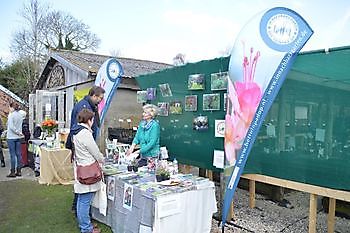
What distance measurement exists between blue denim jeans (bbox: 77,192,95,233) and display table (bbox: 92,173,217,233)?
22 centimetres

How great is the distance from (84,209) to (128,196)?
1.95 ft

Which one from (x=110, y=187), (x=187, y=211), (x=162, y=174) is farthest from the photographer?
(x=110, y=187)

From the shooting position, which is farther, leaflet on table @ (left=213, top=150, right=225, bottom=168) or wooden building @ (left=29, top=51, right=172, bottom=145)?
wooden building @ (left=29, top=51, right=172, bottom=145)

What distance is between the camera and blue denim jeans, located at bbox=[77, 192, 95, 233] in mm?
3204

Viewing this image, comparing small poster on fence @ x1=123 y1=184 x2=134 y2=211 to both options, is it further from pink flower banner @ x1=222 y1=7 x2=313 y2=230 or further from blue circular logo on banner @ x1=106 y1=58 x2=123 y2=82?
blue circular logo on banner @ x1=106 y1=58 x2=123 y2=82

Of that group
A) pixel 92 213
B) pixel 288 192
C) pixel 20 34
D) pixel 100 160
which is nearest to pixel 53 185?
pixel 92 213

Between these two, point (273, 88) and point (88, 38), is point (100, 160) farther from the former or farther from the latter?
point (88, 38)

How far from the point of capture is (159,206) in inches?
103

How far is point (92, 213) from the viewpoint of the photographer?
3705 mm

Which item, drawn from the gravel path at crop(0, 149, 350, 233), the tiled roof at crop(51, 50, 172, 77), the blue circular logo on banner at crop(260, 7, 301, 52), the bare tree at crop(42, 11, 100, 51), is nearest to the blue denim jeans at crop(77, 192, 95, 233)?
the gravel path at crop(0, 149, 350, 233)

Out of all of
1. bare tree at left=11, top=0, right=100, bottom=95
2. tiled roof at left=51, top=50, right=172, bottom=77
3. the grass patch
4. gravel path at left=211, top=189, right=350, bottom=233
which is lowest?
gravel path at left=211, top=189, right=350, bottom=233

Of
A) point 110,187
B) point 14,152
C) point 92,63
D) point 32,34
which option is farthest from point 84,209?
point 32,34

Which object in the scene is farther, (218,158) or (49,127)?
(49,127)

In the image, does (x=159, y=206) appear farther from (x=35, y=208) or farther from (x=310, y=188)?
(x=35, y=208)
